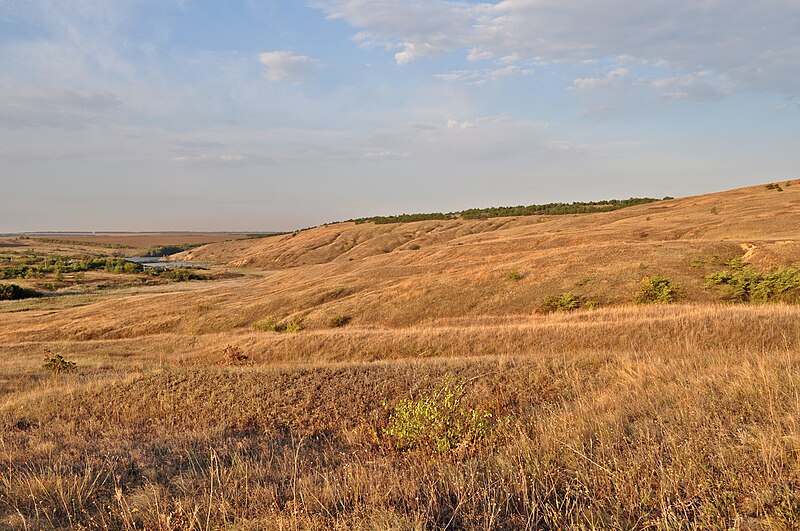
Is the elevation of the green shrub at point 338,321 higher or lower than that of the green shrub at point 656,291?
lower

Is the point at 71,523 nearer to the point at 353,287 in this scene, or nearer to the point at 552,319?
the point at 552,319

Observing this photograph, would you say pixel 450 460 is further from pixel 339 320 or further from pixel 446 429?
pixel 339 320

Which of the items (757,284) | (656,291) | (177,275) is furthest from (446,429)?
(177,275)

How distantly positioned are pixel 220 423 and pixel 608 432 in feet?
22.8

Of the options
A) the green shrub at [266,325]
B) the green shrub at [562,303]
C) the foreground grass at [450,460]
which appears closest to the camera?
the foreground grass at [450,460]

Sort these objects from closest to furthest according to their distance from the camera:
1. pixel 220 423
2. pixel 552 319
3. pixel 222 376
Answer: pixel 220 423 → pixel 222 376 → pixel 552 319

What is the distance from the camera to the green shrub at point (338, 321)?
32.4m

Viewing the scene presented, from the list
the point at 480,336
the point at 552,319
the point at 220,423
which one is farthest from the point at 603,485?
the point at 552,319

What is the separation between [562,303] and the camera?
27922mm

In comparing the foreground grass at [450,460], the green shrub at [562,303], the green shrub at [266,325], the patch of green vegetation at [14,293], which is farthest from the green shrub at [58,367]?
the patch of green vegetation at [14,293]

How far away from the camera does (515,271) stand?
116 feet

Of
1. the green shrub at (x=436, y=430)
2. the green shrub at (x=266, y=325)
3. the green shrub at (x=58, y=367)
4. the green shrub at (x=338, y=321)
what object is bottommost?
the green shrub at (x=266, y=325)

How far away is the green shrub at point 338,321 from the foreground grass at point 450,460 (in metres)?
21.9

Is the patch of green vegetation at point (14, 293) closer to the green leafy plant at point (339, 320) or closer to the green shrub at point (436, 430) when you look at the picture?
the green leafy plant at point (339, 320)
